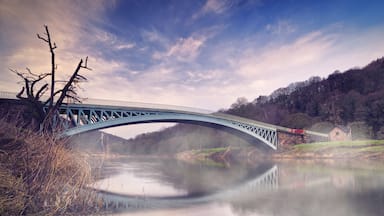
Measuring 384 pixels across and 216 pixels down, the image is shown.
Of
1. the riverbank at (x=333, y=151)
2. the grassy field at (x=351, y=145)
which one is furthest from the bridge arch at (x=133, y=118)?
the grassy field at (x=351, y=145)

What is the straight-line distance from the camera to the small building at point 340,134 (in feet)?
156

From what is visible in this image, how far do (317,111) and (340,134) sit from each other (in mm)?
25922

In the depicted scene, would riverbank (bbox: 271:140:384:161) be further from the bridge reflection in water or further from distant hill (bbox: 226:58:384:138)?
the bridge reflection in water

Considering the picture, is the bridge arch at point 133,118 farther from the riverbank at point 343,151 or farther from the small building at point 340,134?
the small building at point 340,134

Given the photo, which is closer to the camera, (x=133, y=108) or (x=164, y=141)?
(x=133, y=108)

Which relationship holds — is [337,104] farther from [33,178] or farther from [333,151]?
[33,178]

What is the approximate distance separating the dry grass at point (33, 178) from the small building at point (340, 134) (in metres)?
49.1

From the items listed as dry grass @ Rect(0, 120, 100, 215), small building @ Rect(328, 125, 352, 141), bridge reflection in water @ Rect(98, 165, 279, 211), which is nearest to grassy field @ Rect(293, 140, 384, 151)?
small building @ Rect(328, 125, 352, 141)

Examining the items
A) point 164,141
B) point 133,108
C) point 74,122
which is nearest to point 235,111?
point 164,141

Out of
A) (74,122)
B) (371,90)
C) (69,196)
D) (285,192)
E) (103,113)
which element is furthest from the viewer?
(371,90)

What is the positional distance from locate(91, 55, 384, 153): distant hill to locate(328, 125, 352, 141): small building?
1.88 metres

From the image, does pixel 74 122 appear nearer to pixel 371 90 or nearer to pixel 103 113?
pixel 103 113

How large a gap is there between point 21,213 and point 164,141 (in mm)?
90463

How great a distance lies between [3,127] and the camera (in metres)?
8.20
